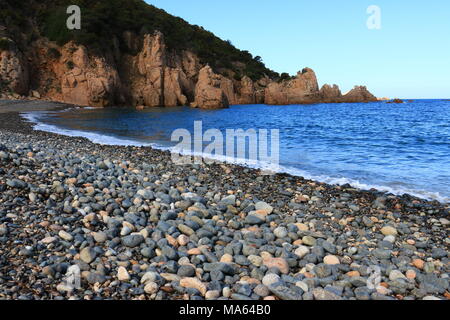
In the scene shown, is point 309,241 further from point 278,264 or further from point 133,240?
point 133,240

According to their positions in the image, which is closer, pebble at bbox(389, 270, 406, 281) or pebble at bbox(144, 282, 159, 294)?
pebble at bbox(144, 282, 159, 294)

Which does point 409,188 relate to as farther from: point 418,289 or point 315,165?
point 418,289

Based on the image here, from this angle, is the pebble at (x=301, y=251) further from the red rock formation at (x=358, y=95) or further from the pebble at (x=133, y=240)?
the red rock formation at (x=358, y=95)

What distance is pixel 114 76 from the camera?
170 ft

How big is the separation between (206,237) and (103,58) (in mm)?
52416

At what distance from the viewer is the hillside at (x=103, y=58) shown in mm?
48594

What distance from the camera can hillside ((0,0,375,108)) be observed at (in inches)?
1913

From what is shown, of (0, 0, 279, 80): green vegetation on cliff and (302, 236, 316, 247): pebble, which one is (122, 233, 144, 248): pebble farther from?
(0, 0, 279, 80): green vegetation on cliff

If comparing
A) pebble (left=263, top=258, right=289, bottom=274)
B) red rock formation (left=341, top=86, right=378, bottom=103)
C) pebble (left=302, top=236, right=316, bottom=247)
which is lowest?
pebble (left=263, top=258, right=289, bottom=274)

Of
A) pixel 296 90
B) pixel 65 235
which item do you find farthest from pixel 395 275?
pixel 296 90

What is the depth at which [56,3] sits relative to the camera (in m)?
59.3

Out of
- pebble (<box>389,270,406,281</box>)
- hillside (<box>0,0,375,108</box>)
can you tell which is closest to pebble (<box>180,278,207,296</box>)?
pebble (<box>389,270,406,281</box>)

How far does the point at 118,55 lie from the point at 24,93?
668 inches

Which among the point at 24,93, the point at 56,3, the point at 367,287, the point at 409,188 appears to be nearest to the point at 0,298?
the point at 367,287
